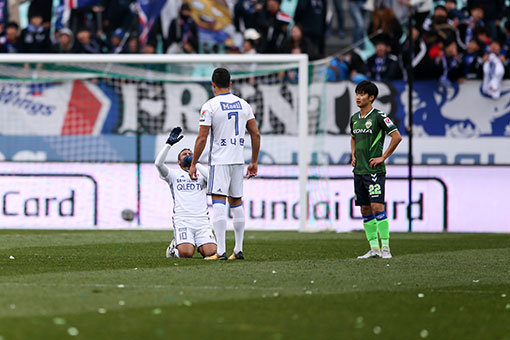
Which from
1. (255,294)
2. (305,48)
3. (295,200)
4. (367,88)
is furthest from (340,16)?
(255,294)

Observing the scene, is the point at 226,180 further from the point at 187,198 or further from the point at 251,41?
the point at 251,41

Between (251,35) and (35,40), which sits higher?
(251,35)

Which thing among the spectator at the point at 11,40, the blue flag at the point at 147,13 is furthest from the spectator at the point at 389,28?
the spectator at the point at 11,40

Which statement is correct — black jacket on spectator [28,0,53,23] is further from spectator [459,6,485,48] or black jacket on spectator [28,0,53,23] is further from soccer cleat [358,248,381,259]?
soccer cleat [358,248,381,259]

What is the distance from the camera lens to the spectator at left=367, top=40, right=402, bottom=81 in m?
19.7

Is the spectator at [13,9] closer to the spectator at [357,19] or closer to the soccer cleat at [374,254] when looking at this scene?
the spectator at [357,19]

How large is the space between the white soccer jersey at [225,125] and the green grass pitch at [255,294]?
1090 millimetres

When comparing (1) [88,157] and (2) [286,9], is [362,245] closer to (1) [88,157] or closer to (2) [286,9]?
(1) [88,157]

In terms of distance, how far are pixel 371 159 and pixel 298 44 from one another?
31.1 feet

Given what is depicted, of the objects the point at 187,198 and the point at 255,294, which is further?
the point at 187,198

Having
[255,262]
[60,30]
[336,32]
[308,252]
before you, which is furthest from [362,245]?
[60,30]

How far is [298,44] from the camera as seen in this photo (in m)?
20.6

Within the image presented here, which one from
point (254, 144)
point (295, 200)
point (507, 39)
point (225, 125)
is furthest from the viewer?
point (507, 39)

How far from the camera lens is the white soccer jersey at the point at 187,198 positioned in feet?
38.7
